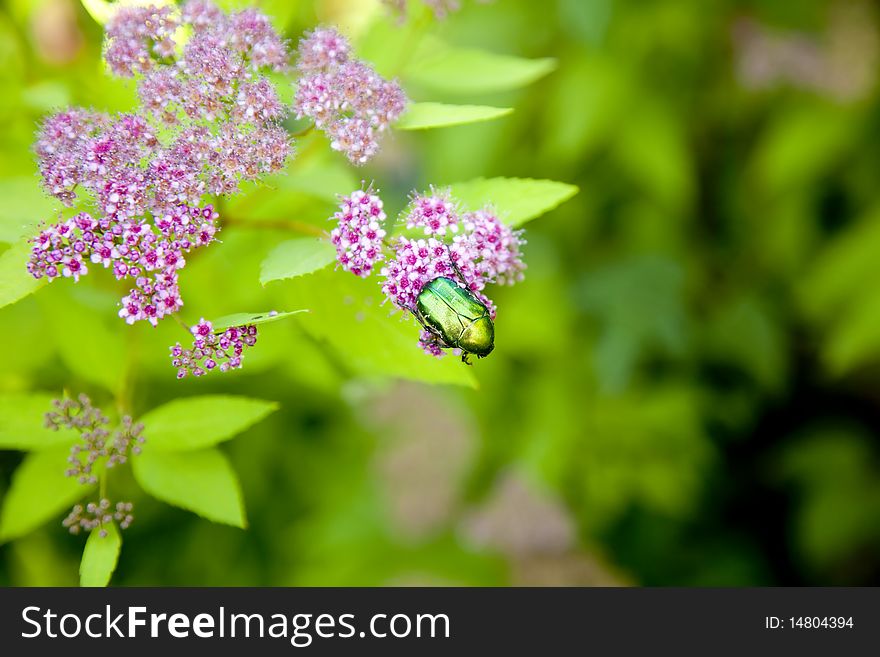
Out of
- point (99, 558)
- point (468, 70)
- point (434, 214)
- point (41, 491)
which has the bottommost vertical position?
point (99, 558)

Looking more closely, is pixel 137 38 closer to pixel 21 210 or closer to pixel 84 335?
pixel 21 210

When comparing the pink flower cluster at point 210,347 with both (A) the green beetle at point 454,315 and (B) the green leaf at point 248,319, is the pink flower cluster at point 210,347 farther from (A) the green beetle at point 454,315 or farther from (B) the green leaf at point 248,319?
(A) the green beetle at point 454,315

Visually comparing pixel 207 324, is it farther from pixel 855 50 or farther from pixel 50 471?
pixel 855 50

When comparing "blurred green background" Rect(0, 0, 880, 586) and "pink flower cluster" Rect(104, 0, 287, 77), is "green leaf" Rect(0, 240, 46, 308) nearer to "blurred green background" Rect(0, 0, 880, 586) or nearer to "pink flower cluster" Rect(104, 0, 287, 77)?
"pink flower cluster" Rect(104, 0, 287, 77)

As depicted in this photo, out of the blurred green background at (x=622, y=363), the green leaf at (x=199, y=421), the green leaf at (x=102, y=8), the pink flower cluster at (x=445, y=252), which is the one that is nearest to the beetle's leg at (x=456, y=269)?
the pink flower cluster at (x=445, y=252)

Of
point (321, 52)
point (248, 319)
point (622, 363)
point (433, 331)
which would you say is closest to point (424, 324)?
point (433, 331)
